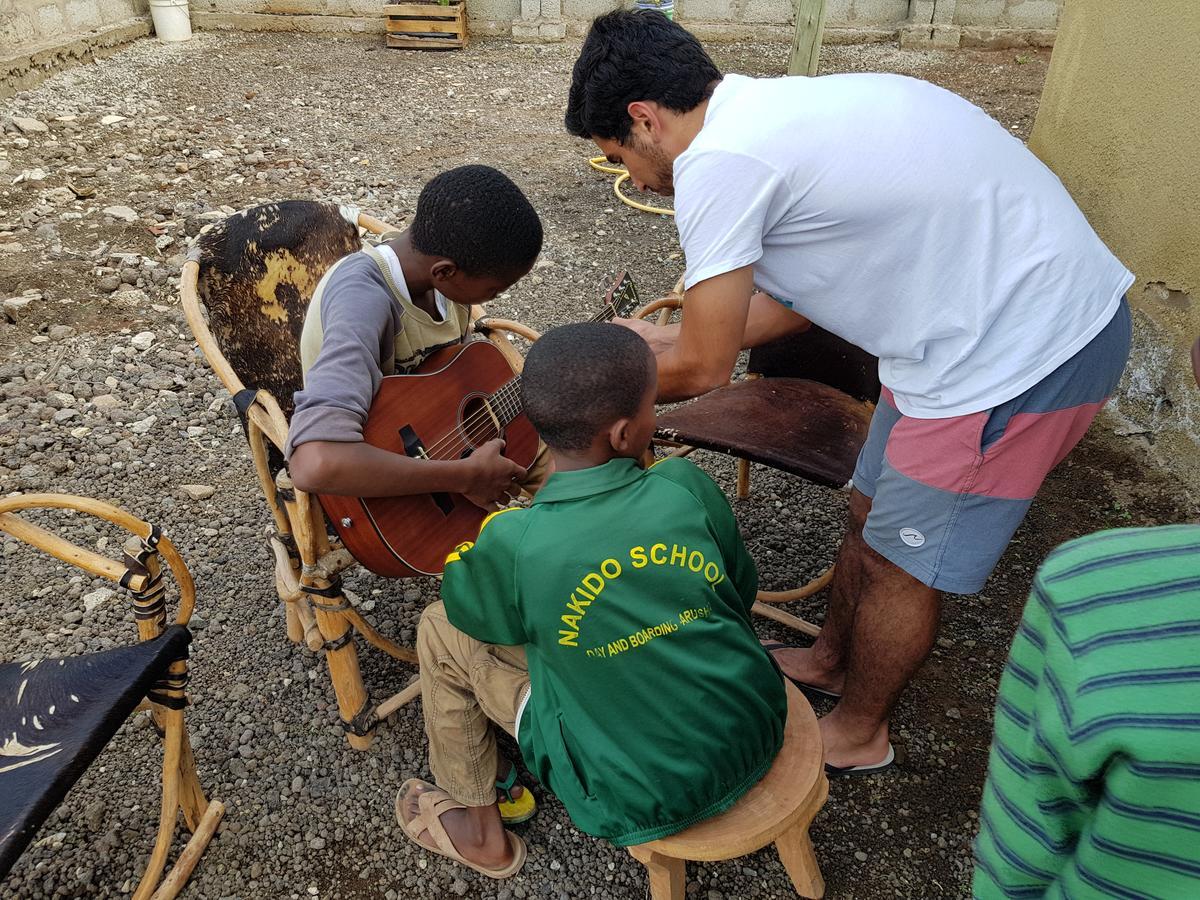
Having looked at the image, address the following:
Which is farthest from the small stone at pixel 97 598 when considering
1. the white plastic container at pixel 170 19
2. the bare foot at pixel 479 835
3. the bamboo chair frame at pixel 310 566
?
the white plastic container at pixel 170 19

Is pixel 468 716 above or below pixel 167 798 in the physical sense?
above

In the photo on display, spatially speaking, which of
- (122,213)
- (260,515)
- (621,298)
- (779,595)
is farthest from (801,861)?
(122,213)

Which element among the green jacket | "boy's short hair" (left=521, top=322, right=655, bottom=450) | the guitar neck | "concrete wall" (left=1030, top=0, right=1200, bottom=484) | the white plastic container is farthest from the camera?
the white plastic container

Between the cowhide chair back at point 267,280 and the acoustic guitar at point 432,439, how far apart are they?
464 mm

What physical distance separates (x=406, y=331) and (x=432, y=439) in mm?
339

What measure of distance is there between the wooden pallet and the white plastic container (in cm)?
219

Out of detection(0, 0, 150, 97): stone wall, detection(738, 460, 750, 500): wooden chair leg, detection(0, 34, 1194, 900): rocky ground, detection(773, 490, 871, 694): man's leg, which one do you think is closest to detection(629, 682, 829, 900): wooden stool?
detection(0, 34, 1194, 900): rocky ground

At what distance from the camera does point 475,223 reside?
7.20ft

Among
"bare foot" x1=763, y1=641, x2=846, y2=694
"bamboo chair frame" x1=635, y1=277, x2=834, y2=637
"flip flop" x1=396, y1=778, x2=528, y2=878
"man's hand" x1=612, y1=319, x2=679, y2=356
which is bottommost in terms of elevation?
"flip flop" x1=396, y1=778, x2=528, y2=878

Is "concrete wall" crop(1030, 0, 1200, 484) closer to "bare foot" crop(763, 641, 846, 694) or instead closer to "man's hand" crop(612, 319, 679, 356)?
"bare foot" crop(763, 641, 846, 694)

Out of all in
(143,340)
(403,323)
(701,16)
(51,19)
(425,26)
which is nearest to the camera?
(403,323)

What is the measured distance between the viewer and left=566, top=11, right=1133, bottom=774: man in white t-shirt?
5.92 ft

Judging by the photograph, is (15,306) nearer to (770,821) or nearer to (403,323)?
(403,323)

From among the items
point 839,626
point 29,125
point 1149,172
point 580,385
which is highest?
point 1149,172
